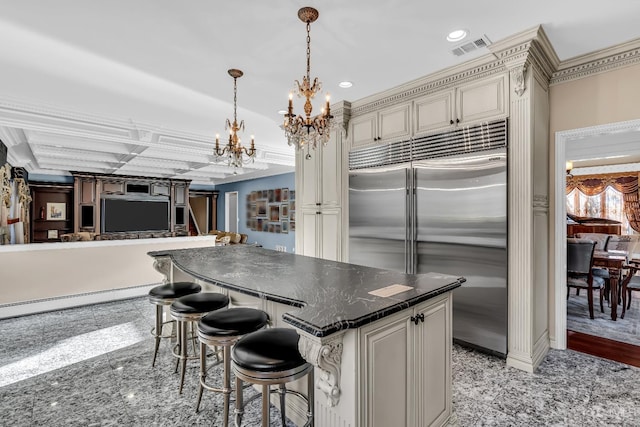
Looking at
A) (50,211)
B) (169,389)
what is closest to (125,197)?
(50,211)

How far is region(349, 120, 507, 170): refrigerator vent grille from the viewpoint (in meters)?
2.78

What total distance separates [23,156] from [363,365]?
832cm

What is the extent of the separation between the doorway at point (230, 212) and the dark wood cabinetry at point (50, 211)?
179 inches

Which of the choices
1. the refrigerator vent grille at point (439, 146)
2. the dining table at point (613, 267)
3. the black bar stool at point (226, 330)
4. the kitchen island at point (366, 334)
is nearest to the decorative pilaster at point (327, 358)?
the kitchen island at point (366, 334)

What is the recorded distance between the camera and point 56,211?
9.16 meters

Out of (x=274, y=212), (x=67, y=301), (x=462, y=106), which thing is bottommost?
(x=67, y=301)

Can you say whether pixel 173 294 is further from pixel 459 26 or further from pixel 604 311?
pixel 604 311

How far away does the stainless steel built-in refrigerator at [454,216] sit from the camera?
9.08 ft

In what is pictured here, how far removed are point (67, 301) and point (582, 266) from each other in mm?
6544

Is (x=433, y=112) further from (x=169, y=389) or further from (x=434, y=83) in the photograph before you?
(x=169, y=389)

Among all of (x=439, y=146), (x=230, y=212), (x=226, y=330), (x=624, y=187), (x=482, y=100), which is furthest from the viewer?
(x=230, y=212)

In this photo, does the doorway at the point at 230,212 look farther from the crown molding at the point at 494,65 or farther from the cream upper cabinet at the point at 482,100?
the cream upper cabinet at the point at 482,100

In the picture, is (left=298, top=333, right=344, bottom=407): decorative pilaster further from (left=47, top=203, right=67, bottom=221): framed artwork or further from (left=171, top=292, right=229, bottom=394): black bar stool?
(left=47, top=203, right=67, bottom=221): framed artwork

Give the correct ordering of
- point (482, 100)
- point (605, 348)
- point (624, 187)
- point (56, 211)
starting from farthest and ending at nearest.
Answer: point (56, 211)
point (624, 187)
point (605, 348)
point (482, 100)
